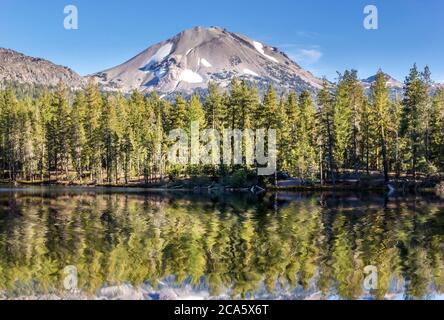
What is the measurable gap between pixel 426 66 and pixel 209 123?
128 ft

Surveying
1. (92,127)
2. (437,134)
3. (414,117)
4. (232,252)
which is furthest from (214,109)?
(232,252)

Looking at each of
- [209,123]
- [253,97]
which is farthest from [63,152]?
[253,97]

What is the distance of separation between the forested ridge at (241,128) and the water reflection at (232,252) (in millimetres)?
38439

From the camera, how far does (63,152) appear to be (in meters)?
106

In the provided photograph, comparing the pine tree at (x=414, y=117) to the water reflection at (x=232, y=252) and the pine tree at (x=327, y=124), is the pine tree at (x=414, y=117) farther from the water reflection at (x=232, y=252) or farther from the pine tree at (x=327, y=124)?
the water reflection at (x=232, y=252)

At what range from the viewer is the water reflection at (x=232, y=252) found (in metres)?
18.0

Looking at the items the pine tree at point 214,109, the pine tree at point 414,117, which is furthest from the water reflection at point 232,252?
the pine tree at point 214,109

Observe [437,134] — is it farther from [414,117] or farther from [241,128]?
[241,128]

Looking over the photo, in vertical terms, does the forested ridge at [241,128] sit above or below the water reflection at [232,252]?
above

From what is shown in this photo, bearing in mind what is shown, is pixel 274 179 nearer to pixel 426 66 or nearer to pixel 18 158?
pixel 426 66

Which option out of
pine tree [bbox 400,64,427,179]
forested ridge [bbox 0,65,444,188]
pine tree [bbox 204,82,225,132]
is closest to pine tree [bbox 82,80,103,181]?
forested ridge [bbox 0,65,444,188]

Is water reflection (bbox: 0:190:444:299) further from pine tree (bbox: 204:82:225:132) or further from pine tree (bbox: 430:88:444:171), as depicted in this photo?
pine tree (bbox: 204:82:225:132)

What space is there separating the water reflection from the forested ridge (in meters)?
38.4
